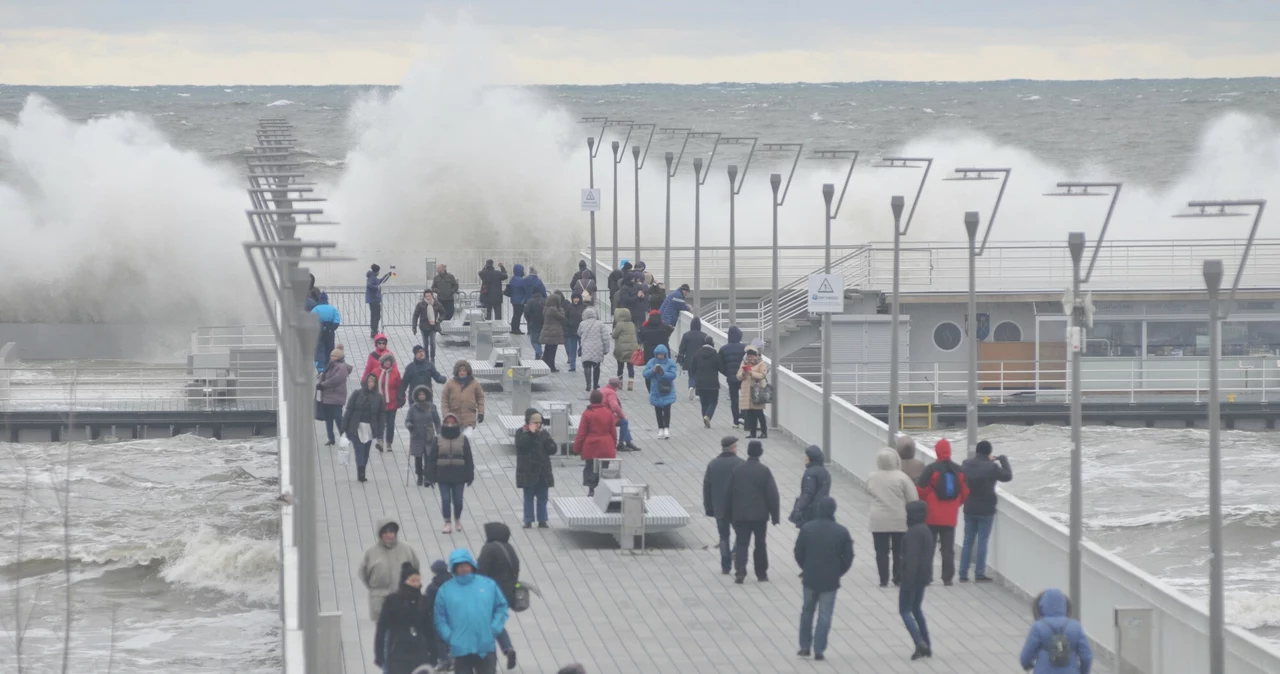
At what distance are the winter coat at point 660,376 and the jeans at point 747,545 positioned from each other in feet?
20.3

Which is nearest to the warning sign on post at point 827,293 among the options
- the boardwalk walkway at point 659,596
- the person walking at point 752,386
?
the person walking at point 752,386

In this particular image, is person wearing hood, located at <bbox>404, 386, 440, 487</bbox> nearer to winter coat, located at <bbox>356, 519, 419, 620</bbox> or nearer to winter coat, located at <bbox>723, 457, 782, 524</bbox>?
winter coat, located at <bbox>723, 457, 782, 524</bbox>

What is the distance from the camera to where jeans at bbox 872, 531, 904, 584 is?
14.4m

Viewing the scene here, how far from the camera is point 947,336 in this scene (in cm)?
3812

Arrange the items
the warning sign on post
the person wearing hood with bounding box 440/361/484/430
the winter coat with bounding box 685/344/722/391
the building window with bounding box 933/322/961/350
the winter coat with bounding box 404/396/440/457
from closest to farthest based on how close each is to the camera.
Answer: the winter coat with bounding box 404/396/440/457 < the person wearing hood with bounding box 440/361/484/430 < the warning sign on post < the winter coat with bounding box 685/344/722/391 < the building window with bounding box 933/322/961/350

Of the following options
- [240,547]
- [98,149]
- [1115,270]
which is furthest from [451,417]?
[98,149]

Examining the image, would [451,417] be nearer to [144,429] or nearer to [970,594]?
[970,594]

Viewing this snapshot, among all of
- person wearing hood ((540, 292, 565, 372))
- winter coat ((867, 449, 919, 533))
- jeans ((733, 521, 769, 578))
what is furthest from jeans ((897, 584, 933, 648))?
person wearing hood ((540, 292, 565, 372))

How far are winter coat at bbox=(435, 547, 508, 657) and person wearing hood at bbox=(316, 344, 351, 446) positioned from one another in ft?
27.3

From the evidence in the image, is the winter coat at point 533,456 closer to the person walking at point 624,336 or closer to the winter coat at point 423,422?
the winter coat at point 423,422

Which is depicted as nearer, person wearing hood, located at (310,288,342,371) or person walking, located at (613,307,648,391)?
person wearing hood, located at (310,288,342,371)

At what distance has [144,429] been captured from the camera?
31.4 metres

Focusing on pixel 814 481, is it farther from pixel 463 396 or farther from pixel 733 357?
pixel 733 357

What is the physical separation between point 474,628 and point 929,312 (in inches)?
1106
